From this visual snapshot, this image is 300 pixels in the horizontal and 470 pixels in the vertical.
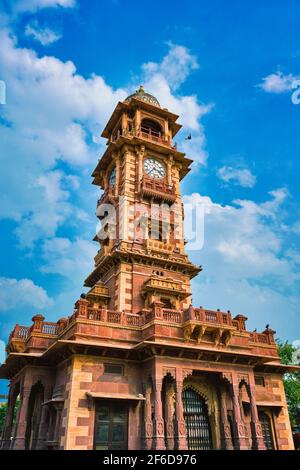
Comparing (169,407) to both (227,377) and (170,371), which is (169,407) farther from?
(227,377)

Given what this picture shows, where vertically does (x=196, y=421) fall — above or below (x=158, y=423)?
above

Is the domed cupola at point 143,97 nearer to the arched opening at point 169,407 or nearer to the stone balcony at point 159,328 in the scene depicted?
the stone balcony at point 159,328

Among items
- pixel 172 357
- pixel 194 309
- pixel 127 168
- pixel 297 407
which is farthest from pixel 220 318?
pixel 297 407

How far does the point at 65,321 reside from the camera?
2194cm

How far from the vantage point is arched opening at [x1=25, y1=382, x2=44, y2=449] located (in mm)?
20688

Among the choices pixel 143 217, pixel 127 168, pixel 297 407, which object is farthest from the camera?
pixel 297 407

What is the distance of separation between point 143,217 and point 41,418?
48.1 ft

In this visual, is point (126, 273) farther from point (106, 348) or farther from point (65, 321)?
point (106, 348)

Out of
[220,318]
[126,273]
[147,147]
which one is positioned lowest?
[220,318]

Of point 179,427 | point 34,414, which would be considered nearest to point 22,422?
point 34,414

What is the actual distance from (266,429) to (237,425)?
16.2 ft

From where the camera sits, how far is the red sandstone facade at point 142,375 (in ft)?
57.8

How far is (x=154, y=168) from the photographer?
3169cm

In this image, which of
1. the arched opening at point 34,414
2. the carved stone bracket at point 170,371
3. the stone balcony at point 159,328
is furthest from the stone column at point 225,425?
the arched opening at point 34,414
